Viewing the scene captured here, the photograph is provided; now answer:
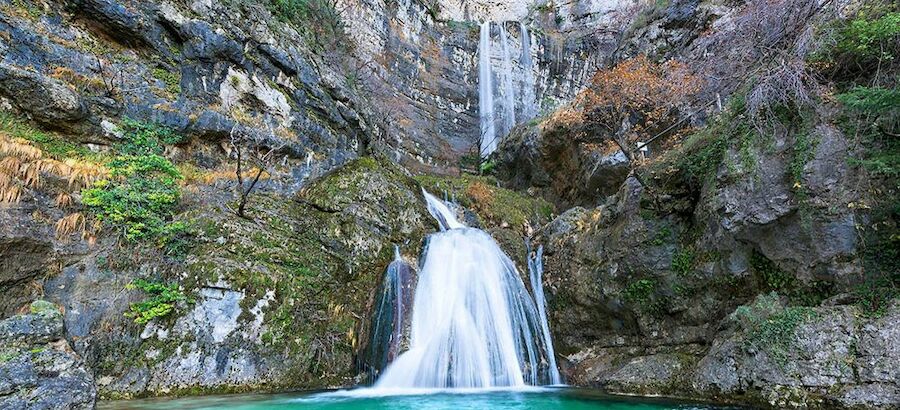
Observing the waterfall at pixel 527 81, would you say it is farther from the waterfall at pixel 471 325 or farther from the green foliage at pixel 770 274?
the green foliage at pixel 770 274

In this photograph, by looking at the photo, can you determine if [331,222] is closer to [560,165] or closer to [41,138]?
[41,138]

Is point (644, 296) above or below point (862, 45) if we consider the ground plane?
below

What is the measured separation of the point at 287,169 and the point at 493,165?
9.90m

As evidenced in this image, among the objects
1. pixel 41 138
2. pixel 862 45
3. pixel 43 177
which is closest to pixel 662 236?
pixel 862 45

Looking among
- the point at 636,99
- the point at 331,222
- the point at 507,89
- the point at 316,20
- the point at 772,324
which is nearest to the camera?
the point at 772,324

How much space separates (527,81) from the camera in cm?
2569

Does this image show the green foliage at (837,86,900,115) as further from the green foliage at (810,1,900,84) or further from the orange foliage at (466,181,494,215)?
the orange foliage at (466,181,494,215)

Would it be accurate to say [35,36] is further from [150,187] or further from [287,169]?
[287,169]

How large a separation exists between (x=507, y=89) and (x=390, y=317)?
1912 cm

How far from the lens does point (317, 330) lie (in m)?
8.05

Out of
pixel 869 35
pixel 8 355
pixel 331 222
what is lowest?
pixel 8 355

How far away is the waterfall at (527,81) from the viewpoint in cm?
2495

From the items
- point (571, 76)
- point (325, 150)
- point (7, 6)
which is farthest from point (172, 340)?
point (571, 76)

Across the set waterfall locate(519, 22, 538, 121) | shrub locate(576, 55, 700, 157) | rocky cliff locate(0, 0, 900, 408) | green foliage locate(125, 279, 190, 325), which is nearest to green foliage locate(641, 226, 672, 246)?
rocky cliff locate(0, 0, 900, 408)
